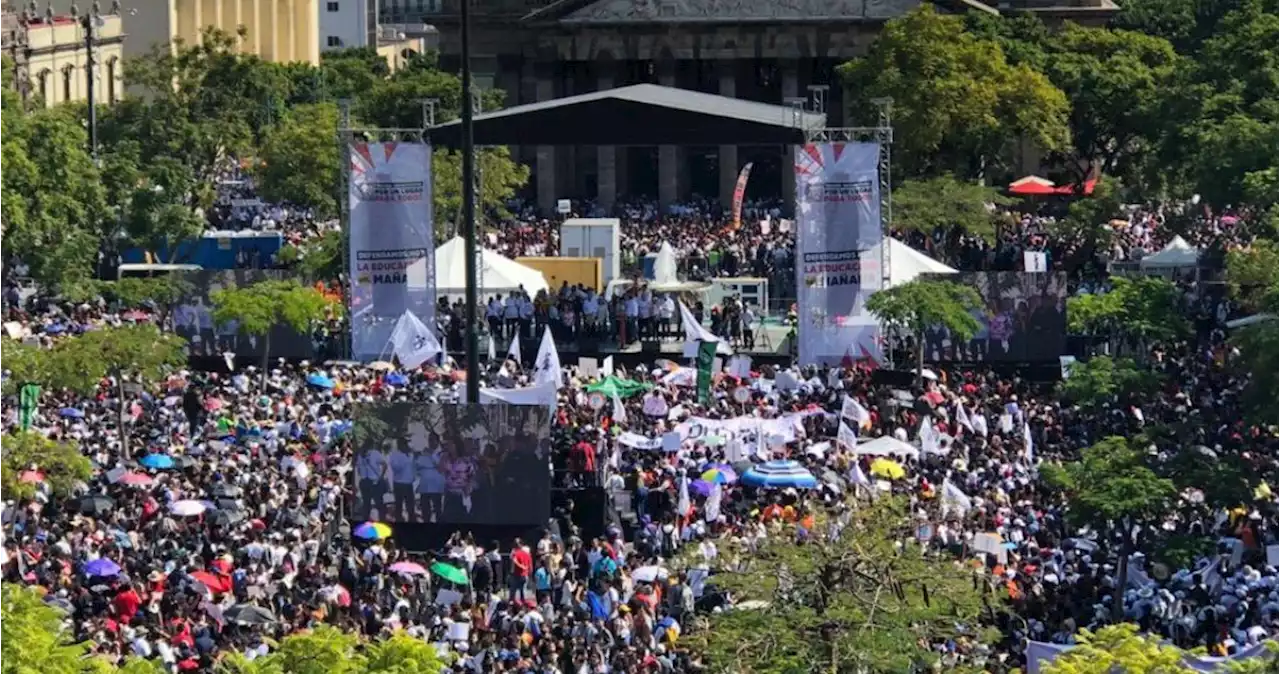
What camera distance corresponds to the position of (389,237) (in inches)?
2308

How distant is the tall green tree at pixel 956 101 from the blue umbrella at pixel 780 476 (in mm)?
39821

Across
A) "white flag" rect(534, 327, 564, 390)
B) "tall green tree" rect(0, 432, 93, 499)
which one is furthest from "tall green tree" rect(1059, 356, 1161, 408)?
"tall green tree" rect(0, 432, 93, 499)

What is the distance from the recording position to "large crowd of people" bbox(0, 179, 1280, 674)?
3941cm

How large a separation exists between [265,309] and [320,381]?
12.7 ft

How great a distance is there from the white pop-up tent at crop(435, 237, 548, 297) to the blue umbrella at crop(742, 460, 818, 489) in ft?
64.1

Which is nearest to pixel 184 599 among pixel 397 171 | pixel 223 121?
pixel 397 171

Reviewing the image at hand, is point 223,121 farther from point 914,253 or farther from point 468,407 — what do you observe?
point 468,407

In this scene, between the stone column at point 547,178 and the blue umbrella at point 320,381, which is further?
the stone column at point 547,178

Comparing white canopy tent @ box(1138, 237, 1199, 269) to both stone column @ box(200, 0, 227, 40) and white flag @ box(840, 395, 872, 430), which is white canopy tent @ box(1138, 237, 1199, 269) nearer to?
white flag @ box(840, 395, 872, 430)

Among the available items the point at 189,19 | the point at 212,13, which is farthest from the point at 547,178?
the point at 212,13

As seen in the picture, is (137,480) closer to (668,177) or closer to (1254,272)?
(1254,272)

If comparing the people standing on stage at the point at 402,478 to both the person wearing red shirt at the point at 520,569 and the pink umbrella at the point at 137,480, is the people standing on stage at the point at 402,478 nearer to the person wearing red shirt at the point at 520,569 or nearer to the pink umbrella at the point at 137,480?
the person wearing red shirt at the point at 520,569

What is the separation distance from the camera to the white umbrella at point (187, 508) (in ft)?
148

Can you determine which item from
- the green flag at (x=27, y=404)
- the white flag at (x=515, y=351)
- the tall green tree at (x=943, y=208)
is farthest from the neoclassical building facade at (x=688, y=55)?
the green flag at (x=27, y=404)
